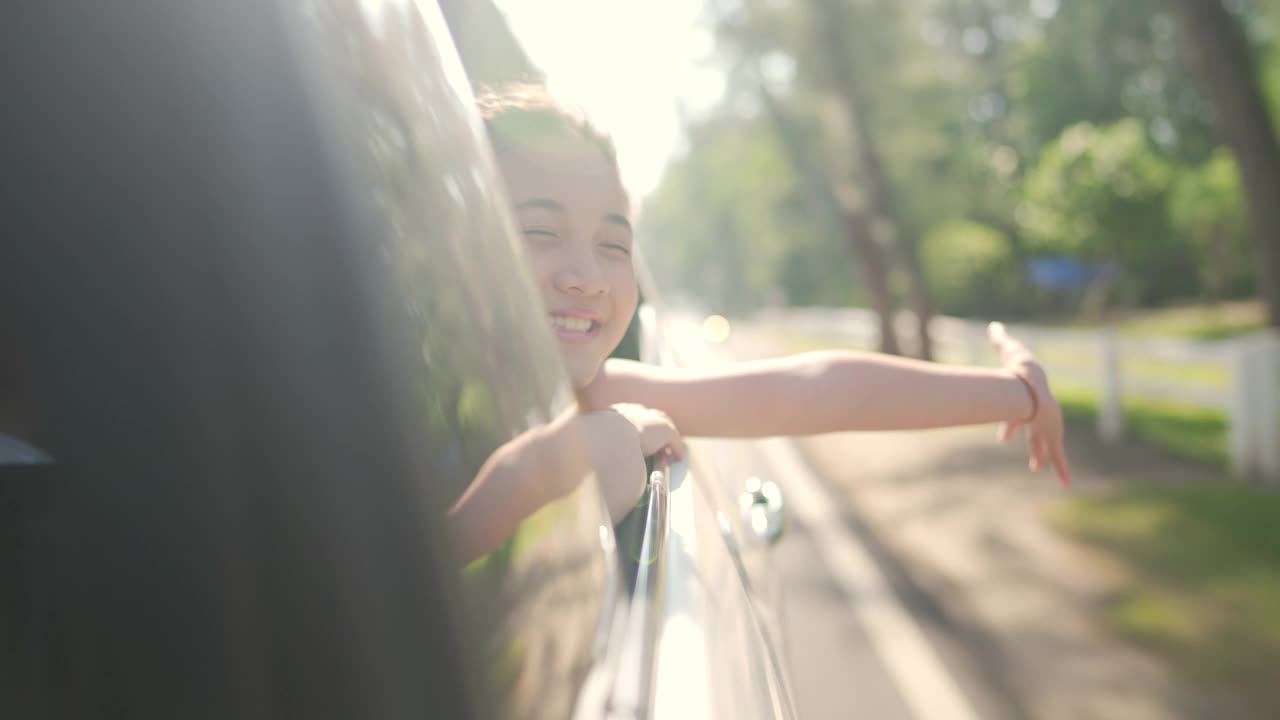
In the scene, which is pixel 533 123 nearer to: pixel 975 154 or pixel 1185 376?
pixel 1185 376

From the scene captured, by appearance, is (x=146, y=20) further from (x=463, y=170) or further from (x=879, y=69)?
(x=879, y=69)

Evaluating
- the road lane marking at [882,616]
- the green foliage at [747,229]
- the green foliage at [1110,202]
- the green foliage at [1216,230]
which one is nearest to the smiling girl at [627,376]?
the road lane marking at [882,616]

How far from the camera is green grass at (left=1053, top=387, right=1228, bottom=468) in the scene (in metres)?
11.0

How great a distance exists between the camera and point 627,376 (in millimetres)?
1467

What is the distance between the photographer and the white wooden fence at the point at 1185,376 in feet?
30.7

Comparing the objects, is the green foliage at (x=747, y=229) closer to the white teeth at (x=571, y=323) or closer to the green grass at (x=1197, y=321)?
the green grass at (x=1197, y=321)

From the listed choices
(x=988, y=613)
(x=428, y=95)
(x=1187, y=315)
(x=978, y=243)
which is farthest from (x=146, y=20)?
(x=1187, y=315)

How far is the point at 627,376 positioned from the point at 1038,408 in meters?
0.49

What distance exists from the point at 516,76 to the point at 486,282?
0.44 metres

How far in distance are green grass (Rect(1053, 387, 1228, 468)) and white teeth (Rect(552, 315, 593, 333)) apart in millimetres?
10194

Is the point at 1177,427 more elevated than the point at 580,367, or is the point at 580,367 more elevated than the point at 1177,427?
the point at 580,367

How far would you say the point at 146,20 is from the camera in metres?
0.76

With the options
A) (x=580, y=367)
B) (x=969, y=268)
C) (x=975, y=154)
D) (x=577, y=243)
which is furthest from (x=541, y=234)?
(x=975, y=154)

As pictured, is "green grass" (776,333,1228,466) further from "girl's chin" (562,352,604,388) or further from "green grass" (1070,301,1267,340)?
"green grass" (1070,301,1267,340)
